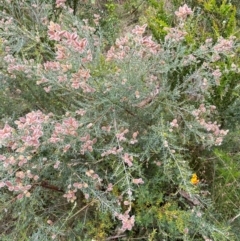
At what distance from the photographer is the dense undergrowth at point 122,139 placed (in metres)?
1.73

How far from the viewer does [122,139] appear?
1.72m

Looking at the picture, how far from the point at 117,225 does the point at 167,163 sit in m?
0.42

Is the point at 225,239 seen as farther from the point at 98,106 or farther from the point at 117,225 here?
the point at 98,106

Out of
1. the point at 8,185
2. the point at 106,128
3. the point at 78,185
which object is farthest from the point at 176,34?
the point at 8,185

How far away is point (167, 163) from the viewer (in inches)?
75.4

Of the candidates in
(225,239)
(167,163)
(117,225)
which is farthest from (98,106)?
(225,239)

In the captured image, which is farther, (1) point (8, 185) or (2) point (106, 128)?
(2) point (106, 128)

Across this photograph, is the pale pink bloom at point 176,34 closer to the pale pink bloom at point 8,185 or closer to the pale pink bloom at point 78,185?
the pale pink bloom at point 78,185

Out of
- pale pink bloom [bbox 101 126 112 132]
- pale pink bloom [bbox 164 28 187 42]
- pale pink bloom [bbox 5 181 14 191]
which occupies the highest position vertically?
pale pink bloom [bbox 164 28 187 42]

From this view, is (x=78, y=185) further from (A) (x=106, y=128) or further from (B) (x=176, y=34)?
(B) (x=176, y=34)

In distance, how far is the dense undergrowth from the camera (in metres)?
1.73

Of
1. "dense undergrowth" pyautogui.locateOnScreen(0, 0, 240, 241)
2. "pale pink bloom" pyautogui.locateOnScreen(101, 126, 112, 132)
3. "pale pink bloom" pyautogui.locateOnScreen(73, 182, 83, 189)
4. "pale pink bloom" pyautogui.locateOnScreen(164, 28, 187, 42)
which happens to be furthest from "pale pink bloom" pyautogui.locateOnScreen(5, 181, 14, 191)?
"pale pink bloom" pyautogui.locateOnScreen(164, 28, 187, 42)

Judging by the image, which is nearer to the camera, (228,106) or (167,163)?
(167,163)

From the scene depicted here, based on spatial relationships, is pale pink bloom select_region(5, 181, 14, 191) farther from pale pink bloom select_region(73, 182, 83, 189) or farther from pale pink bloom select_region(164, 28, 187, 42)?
pale pink bloom select_region(164, 28, 187, 42)
